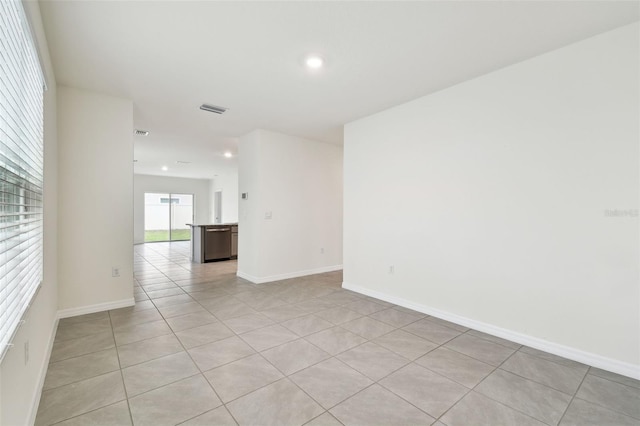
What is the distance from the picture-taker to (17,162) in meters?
1.57

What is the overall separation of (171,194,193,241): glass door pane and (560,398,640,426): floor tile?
1207 centimetres

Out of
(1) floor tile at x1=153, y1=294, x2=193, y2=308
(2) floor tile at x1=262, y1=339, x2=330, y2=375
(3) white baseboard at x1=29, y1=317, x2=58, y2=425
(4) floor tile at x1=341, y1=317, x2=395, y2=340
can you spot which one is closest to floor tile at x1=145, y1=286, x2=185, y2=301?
(1) floor tile at x1=153, y1=294, x2=193, y2=308

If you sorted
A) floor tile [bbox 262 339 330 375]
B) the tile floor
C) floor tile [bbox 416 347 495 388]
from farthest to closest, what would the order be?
1. floor tile [bbox 262 339 330 375]
2. floor tile [bbox 416 347 495 388]
3. the tile floor

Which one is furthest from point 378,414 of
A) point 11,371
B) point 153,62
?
point 153,62

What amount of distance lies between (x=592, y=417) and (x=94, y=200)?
16.2 feet

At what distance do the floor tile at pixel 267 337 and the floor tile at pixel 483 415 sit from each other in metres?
1.51

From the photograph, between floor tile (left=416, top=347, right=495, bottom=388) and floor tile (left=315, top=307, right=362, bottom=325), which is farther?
floor tile (left=315, top=307, right=362, bottom=325)

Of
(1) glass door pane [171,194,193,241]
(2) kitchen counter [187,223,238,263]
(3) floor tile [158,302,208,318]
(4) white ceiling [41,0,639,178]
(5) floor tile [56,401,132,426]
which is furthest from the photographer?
(1) glass door pane [171,194,193,241]

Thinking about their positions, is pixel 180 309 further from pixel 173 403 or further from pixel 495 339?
pixel 495 339

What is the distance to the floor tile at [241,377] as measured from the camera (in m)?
2.04

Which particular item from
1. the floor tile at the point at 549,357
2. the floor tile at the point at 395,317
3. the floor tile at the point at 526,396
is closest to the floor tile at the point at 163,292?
the floor tile at the point at 395,317

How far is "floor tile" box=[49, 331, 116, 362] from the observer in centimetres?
253

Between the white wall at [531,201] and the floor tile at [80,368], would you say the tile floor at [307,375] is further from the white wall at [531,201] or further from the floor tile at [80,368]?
the white wall at [531,201]

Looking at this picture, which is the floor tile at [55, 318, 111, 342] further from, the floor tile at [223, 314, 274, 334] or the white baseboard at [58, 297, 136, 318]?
the floor tile at [223, 314, 274, 334]
